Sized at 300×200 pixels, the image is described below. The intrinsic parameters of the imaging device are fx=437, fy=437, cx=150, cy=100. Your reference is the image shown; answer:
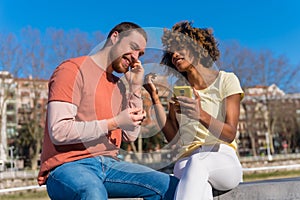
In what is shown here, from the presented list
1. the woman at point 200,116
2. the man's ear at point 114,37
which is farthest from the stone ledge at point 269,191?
the man's ear at point 114,37

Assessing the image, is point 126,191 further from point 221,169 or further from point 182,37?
point 182,37

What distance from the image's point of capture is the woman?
202 cm

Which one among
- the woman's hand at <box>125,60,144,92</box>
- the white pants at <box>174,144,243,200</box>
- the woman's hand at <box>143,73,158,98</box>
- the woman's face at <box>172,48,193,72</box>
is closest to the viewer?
the white pants at <box>174,144,243,200</box>

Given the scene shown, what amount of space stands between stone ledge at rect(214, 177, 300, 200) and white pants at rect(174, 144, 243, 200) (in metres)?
0.10

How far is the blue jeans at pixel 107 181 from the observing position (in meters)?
1.77

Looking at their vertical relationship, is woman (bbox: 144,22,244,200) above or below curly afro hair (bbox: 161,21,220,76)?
below

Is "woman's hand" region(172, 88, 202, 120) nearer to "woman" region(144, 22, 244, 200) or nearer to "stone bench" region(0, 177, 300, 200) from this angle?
"woman" region(144, 22, 244, 200)

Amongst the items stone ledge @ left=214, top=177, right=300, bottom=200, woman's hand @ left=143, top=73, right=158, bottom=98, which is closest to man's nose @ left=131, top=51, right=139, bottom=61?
woman's hand @ left=143, top=73, right=158, bottom=98

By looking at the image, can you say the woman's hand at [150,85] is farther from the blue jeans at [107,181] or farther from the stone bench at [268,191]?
the stone bench at [268,191]

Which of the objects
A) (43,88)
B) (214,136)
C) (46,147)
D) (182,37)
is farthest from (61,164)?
(43,88)

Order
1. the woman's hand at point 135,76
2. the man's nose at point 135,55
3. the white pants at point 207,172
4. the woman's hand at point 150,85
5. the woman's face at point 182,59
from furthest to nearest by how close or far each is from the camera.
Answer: the woman's face at point 182,59
the woman's hand at point 150,85
the woman's hand at point 135,76
the man's nose at point 135,55
the white pants at point 207,172

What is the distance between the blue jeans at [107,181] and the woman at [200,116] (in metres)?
Answer: 0.12

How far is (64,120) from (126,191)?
1.55 feet

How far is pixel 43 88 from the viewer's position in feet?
75.0
